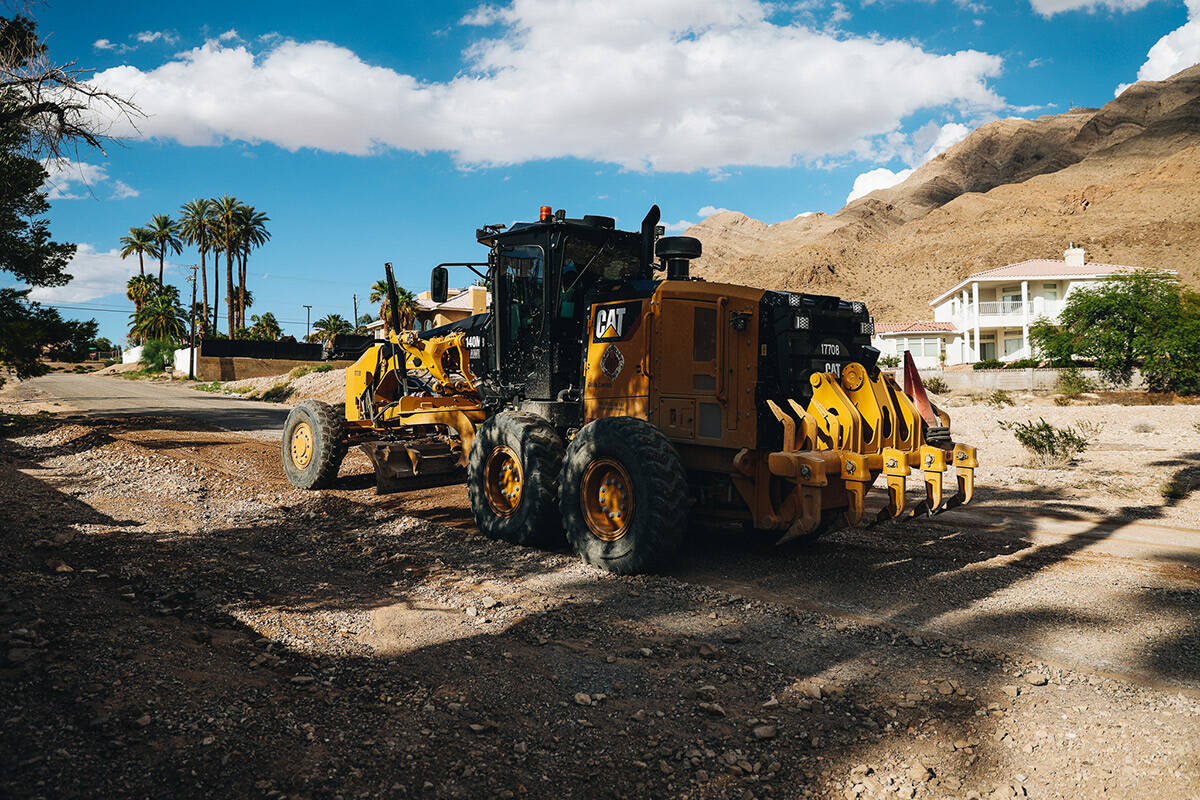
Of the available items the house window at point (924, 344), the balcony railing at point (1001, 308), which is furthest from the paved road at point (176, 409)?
the balcony railing at point (1001, 308)

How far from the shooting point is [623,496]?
23.2 ft

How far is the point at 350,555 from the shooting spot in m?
7.78

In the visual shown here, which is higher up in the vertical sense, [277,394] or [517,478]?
[277,394]

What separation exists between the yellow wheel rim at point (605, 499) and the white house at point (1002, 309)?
1941 inches

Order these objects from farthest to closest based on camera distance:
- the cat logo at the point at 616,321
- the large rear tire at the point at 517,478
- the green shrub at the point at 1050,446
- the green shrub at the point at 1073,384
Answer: the green shrub at the point at 1073,384
the green shrub at the point at 1050,446
the large rear tire at the point at 517,478
the cat logo at the point at 616,321

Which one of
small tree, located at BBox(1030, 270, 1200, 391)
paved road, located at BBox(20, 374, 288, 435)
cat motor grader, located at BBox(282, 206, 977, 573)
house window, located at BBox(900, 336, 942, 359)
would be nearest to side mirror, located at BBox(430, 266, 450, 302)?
cat motor grader, located at BBox(282, 206, 977, 573)

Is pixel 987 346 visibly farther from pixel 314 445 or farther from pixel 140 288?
pixel 140 288

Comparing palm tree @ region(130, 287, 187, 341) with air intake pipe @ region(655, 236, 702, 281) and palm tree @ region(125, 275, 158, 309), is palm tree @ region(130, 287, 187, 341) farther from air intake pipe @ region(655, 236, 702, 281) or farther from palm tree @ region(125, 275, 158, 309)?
air intake pipe @ region(655, 236, 702, 281)

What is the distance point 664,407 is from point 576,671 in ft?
10.5

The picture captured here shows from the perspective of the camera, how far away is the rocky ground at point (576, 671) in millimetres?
3555

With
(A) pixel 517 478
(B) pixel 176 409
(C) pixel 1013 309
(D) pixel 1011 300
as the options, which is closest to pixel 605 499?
(A) pixel 517 478

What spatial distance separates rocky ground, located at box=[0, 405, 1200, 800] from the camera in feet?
11.7

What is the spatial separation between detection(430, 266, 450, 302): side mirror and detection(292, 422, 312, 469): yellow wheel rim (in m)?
3.99

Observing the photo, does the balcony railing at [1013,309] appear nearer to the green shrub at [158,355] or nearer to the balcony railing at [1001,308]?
the balcony railing at [1001,308]
